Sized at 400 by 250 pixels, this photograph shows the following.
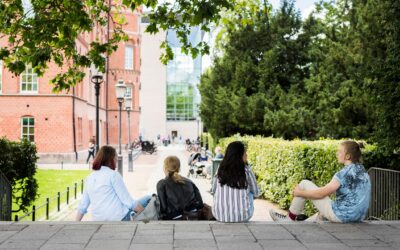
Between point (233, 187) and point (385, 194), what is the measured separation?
11.1 ft

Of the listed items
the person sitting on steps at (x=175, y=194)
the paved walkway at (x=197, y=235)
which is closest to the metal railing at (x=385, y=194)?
the paved walkway at (x=197, y=235)

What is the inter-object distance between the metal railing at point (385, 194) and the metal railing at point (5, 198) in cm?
627

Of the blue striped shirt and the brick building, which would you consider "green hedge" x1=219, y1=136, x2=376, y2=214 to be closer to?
the blue striped shirt

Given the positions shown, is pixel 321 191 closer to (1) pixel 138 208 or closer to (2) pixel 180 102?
(1) pixel 138 208

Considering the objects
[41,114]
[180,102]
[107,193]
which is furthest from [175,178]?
[180,102]

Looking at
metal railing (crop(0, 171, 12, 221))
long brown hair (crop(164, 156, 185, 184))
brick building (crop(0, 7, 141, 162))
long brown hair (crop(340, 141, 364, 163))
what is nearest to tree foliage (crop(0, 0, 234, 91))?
metal railing (crop(0, 171, 12, 221))

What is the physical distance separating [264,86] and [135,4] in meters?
15.8

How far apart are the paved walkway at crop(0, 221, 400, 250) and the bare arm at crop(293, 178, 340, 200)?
396 mm

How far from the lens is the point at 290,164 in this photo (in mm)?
12875

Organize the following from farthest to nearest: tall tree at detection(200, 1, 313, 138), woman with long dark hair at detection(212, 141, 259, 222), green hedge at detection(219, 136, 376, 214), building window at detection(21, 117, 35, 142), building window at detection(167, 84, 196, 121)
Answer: building window at detection(167, 84, 196, 121)
building window at detection(21, 117, 35, 142)
tall tree at detection(200, 1, 313, 138)
green hedge at detection(219, 136, 376, 214)
woman with long dark hair at detection(212, 141, 259, 222)

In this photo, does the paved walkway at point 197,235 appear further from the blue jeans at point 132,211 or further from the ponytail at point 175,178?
the ponytail at point 175,178

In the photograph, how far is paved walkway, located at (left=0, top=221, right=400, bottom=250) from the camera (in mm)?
5551

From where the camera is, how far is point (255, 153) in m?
17.8

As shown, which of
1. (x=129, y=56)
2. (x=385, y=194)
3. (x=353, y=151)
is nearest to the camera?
(x=353, y=151)
